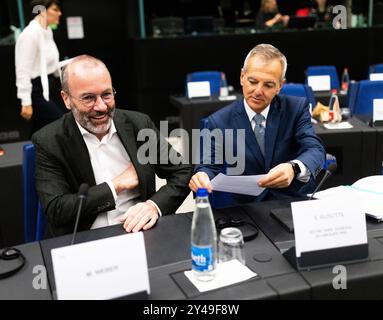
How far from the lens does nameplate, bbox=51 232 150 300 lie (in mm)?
1172

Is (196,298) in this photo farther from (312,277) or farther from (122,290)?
(312,277)

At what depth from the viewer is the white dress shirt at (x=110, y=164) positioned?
1978 mm

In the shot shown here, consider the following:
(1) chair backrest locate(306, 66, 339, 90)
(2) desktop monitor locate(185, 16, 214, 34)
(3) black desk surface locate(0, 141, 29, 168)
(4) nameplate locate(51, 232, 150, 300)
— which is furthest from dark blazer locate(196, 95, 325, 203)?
(2) desktop monitor locate(185, 16, 214, 34)

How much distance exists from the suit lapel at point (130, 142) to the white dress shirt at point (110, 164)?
26 mm

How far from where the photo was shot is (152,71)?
20.8 ft

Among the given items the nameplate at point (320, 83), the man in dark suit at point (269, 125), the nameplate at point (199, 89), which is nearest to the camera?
the man in dark suit at point (269, 125)

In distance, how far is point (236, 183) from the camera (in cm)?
173

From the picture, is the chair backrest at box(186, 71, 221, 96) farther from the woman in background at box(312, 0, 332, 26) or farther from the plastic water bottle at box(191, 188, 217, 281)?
the plastic water bottle at box(191, 188, 217, 281)

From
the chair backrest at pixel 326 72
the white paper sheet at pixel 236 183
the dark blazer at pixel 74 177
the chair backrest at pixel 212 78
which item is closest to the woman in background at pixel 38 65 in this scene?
the chair backrest at pixel 212 78

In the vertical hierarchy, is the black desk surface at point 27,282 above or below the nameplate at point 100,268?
below

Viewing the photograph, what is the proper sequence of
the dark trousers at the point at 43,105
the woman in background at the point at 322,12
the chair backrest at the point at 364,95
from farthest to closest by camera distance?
1. the woman in background at the point at 322,12
2. the dark trousers at the point at 43,105
3. the chair backrest at the point at 364,95

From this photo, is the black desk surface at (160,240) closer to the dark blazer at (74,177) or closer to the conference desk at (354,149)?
the dark blazer at (74,177)

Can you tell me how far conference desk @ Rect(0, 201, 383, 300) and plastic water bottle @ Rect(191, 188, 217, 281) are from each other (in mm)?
54

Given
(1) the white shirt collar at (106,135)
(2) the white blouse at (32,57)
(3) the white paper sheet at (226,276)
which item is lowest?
(3) the white paper sheet at (226,276)
